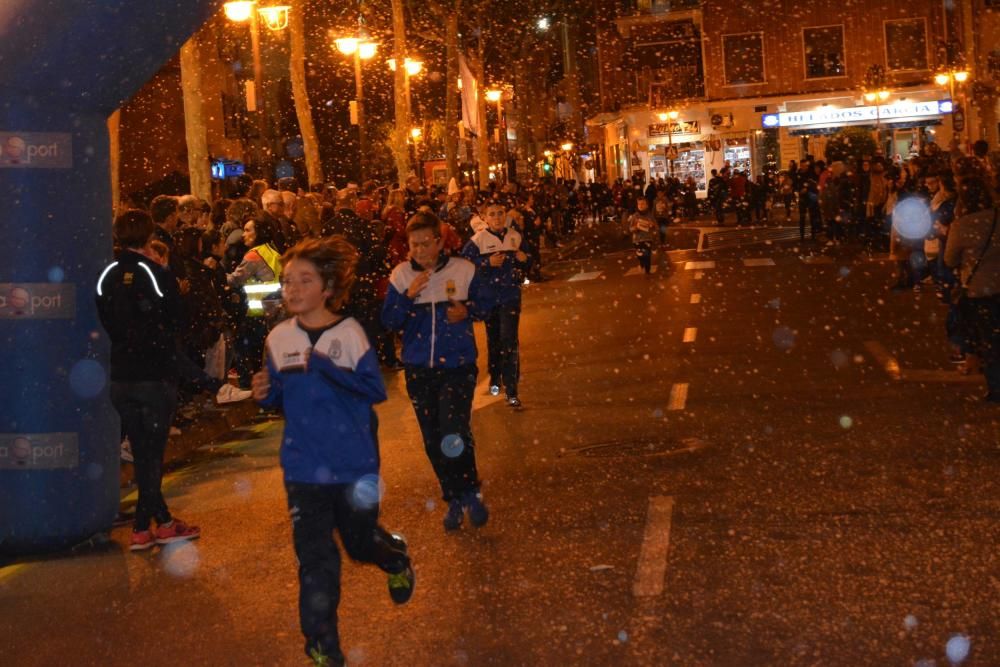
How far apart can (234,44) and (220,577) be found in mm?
45381

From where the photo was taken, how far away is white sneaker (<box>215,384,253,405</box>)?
46.1 feet

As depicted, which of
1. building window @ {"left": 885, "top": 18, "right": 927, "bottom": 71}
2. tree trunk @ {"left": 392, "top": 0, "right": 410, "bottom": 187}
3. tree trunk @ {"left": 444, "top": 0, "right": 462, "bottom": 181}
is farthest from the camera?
building window @ {"left": 885, "top": 18, "right": 927, "bottom": 71}

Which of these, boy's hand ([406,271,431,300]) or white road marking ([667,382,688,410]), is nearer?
boy's hand ([406,271,431,300])

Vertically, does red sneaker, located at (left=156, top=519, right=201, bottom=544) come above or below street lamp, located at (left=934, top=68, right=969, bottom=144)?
below

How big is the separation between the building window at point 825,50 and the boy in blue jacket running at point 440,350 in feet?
185

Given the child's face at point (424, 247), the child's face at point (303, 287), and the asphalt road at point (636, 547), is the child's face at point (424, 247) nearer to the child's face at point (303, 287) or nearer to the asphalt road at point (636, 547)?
the asphalt road at point (636, 547)

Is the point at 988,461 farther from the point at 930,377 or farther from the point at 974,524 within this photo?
the point at 930,377

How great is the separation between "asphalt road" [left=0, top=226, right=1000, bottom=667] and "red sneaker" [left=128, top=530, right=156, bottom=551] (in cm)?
13

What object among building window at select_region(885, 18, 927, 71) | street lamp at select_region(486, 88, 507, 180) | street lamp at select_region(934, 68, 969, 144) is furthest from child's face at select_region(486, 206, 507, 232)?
building window at select_region(885, 18, 927, 71)

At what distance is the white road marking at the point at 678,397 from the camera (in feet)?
40.1

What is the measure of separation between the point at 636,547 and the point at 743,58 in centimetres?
5808

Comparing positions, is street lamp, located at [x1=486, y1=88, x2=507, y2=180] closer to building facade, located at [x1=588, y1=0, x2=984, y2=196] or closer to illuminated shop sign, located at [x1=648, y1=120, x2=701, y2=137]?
building facade, located at [x1=588, y1=0, x2=984, y2=196]

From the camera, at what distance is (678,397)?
1273 centimetres

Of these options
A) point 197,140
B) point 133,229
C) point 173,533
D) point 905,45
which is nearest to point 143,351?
point 133,229
